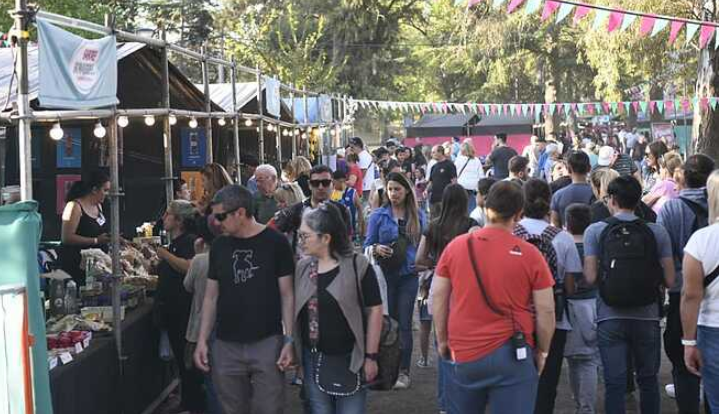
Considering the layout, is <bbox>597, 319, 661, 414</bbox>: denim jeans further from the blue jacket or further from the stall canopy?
the stall canopy

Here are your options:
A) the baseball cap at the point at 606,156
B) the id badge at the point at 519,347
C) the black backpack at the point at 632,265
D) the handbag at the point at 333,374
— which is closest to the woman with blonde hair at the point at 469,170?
the baseball cap at the point at 606,156

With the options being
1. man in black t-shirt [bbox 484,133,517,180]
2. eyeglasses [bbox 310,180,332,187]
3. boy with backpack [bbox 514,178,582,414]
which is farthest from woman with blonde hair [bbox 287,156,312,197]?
boy with backpack [bbox 514,178,582,414]

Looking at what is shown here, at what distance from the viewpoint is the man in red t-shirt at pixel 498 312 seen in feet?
14.3

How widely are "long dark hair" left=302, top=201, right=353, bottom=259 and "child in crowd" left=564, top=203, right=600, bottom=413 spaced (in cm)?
181

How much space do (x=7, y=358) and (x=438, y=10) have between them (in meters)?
64.2

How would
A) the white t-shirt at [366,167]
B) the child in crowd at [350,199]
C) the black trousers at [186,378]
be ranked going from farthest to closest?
the white t-shirt at [366,167], the child in crowd at [350,199], the black trousers at [186,378]

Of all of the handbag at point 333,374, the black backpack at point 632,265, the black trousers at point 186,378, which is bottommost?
the black trousers at point 186,378

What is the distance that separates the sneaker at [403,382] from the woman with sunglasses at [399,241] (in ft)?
1.30

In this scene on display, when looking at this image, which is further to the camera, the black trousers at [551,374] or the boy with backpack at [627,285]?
the black trousers at [551,374]

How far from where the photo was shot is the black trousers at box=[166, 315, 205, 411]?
699 cm

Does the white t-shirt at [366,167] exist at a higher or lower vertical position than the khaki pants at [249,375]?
higher

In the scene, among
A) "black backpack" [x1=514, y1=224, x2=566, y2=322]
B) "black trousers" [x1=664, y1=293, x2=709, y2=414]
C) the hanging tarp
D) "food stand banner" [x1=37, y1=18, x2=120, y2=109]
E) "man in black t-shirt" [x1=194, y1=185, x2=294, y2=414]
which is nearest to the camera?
"man in black t-shirt" [x1=194, y1=185, x2=294, y2=414]

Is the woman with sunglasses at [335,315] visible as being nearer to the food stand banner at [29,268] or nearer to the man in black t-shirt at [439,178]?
the food stand banner at [29,268]

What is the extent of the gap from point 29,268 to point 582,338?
3516 millimetres
